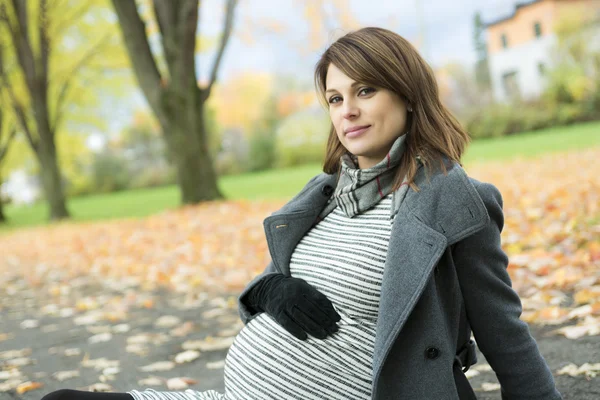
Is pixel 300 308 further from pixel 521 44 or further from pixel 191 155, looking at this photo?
pixel 521 44

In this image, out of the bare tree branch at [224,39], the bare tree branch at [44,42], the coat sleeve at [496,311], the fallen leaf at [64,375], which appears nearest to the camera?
the coat sleeve at [496,311]

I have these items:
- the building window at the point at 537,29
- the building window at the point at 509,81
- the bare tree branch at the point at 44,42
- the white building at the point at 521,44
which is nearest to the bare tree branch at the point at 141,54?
the bare tree branch at the point at 44,42

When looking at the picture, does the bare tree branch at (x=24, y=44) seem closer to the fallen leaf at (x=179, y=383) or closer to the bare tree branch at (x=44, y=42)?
the bare tree branch at (x=44, y=42)

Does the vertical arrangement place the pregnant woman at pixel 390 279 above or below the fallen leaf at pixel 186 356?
above

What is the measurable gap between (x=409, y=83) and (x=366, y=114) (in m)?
0.17

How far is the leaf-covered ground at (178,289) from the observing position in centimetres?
384

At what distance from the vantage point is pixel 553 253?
5113 mm

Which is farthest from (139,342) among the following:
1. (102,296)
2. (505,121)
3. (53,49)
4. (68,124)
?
(505,121)

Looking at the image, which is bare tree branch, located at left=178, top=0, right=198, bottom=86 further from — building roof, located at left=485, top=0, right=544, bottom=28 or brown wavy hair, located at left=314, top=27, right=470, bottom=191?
building roof, located at left=485, top=0, right=544, bottom=28

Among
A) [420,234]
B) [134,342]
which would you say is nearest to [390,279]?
[420,234]

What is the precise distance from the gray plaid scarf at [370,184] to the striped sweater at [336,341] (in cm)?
3

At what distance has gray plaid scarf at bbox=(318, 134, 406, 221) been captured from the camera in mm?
2006

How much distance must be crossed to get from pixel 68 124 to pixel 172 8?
15242 mm

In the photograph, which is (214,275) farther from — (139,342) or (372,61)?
(372,61)
